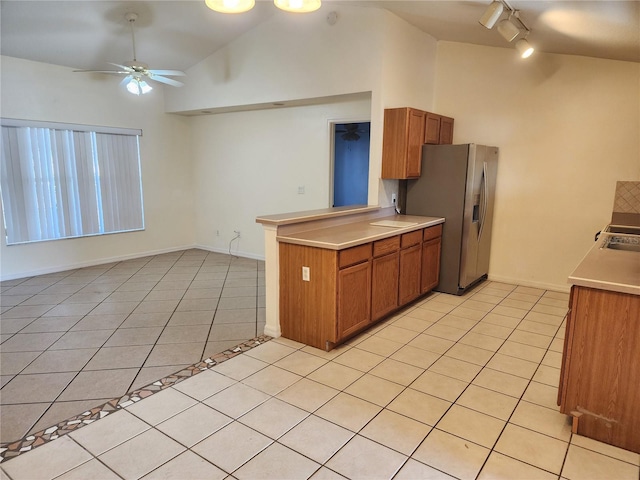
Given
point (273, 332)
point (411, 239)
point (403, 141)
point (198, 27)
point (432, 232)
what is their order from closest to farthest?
point (273, 332) → point (411, 239) → point (403, 141) → point (432, 232) → point (198, 27)

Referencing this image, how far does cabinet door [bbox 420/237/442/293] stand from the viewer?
422 centimetres

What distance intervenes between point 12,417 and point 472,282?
4257mm

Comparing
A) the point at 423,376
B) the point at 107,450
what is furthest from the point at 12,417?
the point at 423,376

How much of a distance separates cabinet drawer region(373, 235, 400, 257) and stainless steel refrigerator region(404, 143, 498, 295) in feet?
3.50

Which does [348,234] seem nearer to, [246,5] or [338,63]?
[246,5]

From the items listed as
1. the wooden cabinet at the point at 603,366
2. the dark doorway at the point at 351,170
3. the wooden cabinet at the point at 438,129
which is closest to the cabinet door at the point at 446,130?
the wooden cabinet at the point at 438,129

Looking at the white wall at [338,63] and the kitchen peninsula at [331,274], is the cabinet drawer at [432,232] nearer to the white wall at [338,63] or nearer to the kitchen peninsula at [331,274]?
the kitchen peninsula at [331,274]

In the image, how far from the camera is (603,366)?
79.6 inches

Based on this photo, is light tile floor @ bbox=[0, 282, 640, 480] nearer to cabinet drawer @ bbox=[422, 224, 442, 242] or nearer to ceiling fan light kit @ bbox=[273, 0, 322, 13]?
cabinet drawer @ bbox=[422, 224, 442, 242]

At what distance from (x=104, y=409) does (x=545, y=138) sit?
4.83 m

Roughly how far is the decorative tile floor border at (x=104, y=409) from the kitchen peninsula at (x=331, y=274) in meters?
0.49

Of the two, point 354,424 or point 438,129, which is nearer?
point 354,424

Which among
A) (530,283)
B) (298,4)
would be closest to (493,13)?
(298,4)

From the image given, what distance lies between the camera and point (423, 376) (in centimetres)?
270
